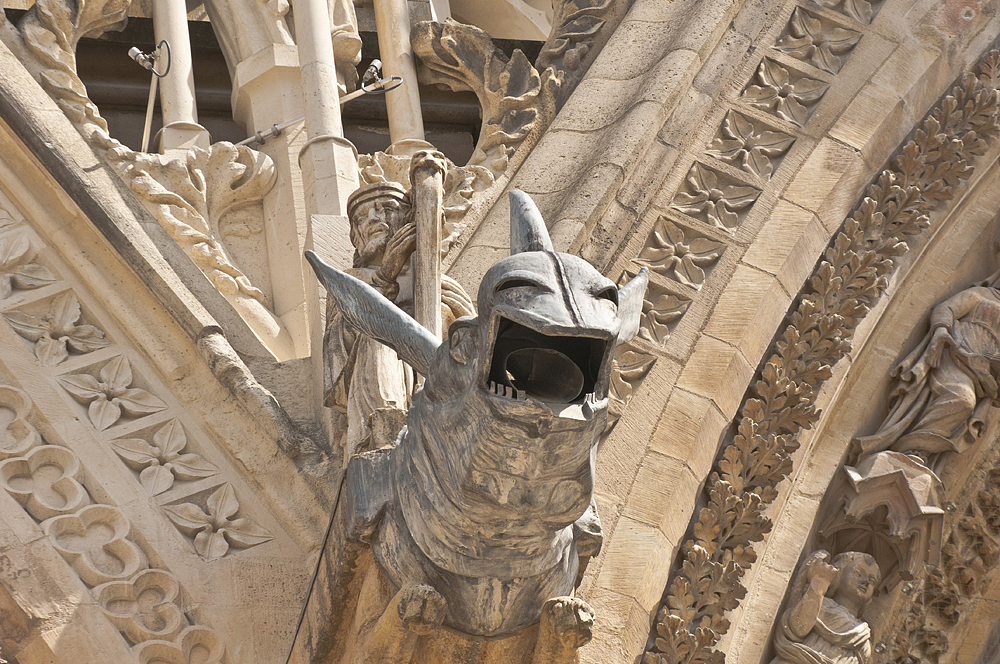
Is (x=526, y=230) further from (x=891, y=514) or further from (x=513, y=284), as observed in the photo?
(x=891, y=514)

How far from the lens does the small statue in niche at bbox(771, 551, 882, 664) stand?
4875 mm

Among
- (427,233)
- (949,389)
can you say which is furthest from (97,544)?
(949,389)

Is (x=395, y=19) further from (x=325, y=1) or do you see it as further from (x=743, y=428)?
(x=743, y=428)

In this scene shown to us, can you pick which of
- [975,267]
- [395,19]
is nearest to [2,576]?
[395,19]

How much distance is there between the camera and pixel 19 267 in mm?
4711

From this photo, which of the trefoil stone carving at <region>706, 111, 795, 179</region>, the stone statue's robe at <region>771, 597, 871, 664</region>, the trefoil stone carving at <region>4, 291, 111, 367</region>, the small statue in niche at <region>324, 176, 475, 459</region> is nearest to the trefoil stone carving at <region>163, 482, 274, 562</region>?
the small statue in niche at <region>324, 176, 475, 459</region>

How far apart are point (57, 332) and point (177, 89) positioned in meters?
1.39

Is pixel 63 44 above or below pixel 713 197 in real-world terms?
below

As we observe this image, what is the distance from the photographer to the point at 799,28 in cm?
575

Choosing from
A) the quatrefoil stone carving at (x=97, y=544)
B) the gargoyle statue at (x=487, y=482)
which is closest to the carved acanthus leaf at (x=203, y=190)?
the quatrefoil stone carving at (x=97, y=544)

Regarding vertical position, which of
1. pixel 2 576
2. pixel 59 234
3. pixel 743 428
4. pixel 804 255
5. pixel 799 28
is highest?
pixel 799 28

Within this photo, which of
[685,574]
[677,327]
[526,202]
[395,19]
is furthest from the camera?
[395,19]

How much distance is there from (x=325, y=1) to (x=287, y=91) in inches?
14.2

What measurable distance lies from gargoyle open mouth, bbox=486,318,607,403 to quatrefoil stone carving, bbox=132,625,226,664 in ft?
5.87
